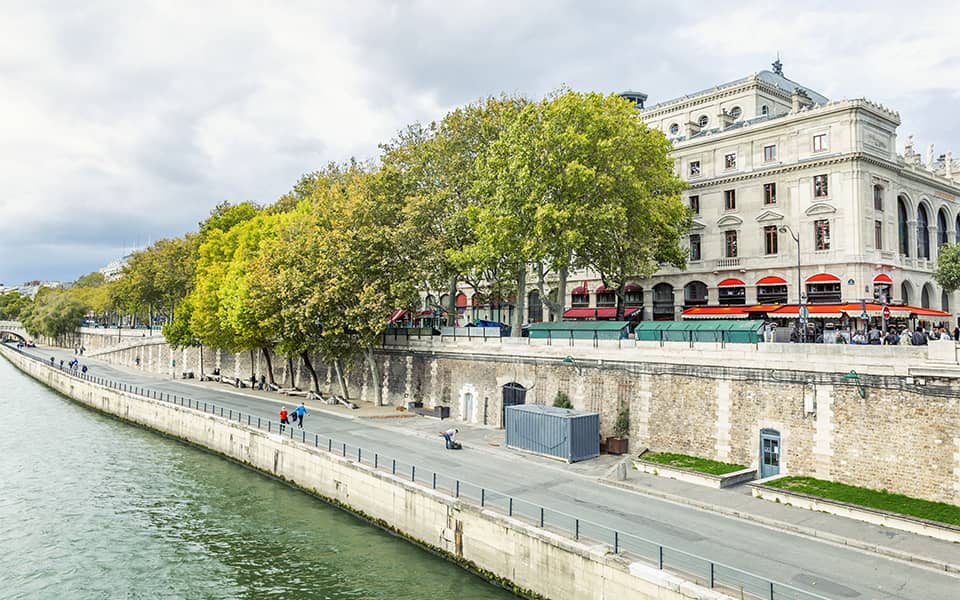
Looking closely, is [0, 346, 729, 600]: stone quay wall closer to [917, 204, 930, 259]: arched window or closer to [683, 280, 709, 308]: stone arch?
[683, 280, 709, 308]: stone arch

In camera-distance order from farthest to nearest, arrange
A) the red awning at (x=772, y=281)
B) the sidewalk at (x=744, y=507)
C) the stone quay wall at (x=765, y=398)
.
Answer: the red awning at (x=772, y=281) < the stone quay wall at (x=765, y=398) < the sidewalk at (x=744, y=507)

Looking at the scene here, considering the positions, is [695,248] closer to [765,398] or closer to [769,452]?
[765,398]

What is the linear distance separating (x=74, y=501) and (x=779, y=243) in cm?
4551

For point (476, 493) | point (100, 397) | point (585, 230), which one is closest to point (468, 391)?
point (585, 230)

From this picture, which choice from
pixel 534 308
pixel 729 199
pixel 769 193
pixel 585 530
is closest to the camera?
pixel 585 530

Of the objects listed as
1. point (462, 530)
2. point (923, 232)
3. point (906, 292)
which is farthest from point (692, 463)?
point (923, 232)

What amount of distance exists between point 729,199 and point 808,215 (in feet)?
20.3

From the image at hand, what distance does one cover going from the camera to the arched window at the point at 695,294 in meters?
52.0

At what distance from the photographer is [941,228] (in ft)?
176

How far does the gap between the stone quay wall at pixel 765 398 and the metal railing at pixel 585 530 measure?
10114 millimetres

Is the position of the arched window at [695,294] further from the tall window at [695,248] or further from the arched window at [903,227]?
the arched window at [903,227]

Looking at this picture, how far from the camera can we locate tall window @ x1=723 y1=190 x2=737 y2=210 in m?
50.4

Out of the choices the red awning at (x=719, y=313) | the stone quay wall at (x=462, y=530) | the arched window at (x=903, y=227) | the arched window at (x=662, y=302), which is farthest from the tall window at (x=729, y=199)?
the stone quay wall at (x=462, y=530)

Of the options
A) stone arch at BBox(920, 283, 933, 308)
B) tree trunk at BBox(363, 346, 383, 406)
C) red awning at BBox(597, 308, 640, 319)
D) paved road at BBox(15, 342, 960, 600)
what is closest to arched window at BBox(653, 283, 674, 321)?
red awning at BBox(597, 308, 640, 319)
